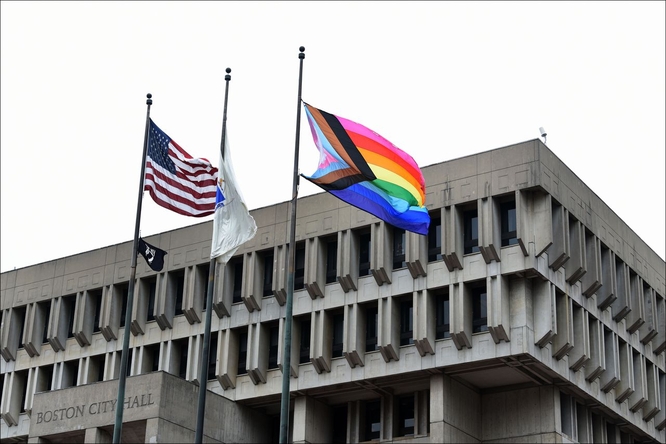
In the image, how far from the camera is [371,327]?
2151 inches

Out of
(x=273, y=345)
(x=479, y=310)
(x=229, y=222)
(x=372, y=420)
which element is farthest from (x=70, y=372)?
(x=229, y=222)

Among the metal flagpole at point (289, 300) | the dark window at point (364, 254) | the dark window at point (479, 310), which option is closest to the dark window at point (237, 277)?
the dark window at point (364, 254)

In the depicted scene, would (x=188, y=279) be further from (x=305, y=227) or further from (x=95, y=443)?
(x=95, y=443)

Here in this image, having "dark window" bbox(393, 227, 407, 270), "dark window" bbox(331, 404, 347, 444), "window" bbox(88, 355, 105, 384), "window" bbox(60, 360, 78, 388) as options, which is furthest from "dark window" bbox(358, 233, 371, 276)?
"window" bbox(60, 360, 78, 388)

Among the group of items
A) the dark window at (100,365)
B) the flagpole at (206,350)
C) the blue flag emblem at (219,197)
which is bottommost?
the flagpole at (206,350)

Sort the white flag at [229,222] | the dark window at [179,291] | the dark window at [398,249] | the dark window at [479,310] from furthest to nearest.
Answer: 1. the dark window at [179,291]
2. the dark window at [398,249]
3. the dark window at [479,310]
4. the white flag at [229,222]

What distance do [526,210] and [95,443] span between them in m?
20.3

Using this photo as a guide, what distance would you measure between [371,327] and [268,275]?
612cm

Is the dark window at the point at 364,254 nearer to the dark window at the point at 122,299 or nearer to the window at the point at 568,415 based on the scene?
the window at the point at 568,415

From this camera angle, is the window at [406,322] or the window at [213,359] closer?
the window at [406,322]

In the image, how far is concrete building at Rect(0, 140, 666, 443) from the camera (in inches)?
1998

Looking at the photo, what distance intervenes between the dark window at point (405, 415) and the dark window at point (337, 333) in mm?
3565

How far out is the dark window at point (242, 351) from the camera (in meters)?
57.6

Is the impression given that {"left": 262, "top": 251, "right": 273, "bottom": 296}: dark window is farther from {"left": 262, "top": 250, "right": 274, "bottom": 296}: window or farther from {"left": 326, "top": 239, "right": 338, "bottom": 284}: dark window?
{"left": 326, "top": 239, "right": 338, "bottom": 284}: dark window
